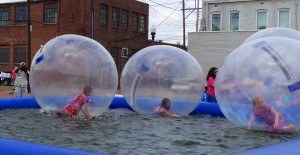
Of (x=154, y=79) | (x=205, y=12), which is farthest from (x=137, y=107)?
(x=205, y=12)

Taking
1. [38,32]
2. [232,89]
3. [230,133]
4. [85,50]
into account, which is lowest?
[230,133]

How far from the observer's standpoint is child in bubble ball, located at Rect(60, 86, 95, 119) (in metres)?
7.21

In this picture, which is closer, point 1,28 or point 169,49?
point 169,49

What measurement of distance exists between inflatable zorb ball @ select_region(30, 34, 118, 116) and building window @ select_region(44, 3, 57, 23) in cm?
2495

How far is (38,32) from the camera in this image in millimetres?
32594

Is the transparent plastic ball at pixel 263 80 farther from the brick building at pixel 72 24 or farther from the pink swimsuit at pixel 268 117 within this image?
the brick building at pixel 72 24

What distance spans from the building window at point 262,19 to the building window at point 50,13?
13.9 meters

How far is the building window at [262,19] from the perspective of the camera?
2530 cm

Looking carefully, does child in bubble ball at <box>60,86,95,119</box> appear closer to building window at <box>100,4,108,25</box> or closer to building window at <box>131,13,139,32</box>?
building window at <box>100,4,108,25</box>

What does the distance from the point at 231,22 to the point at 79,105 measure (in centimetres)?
2018

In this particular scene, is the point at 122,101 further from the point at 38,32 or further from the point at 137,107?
the point at 38,32

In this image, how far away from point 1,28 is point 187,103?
96.4ft

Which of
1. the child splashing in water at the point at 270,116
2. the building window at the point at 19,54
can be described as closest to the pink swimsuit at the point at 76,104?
the child splashing in water at the point at 270,116

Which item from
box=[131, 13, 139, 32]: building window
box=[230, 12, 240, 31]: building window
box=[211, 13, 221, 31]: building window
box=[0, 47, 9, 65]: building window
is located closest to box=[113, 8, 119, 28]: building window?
box=[131, 13, 139, 32]: building window
